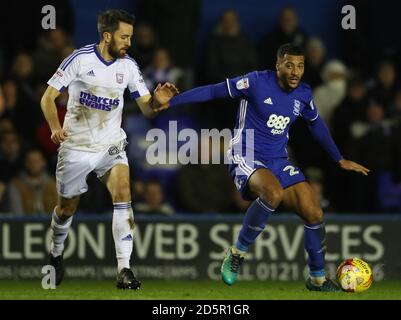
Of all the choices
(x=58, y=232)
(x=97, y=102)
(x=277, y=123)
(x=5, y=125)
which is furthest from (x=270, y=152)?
(x=5, y=125)

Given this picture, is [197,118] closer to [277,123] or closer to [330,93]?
[330,93]

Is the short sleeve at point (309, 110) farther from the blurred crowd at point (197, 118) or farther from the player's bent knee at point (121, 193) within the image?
the blurred crowd at point (197, 118)

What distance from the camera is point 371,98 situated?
54.1 feet

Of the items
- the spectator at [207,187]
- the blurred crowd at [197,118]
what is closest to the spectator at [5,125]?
the blurred crowd at [197,118]

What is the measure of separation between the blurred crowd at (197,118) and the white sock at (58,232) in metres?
2.56

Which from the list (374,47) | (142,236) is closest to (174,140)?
(142,236)

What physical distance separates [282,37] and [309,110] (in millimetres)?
4547

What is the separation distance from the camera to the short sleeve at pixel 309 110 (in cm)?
1227

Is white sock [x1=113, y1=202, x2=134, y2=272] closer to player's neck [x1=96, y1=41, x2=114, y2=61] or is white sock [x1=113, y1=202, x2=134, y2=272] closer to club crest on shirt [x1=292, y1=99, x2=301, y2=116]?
player's neck [x1=96, y1=41, x2=114, y2=61]

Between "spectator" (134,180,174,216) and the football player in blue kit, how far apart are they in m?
3.15

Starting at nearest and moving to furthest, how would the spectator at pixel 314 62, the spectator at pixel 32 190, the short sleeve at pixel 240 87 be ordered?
the short sleeve at pixel 240 87 → the spectator at pixel 32 190 → the spectator at pixel 314 62

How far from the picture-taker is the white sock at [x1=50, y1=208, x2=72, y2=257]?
41.1 ft

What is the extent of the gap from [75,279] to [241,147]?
10.2ft

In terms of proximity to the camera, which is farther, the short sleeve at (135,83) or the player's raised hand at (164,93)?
the short sleeve at (135,83)
